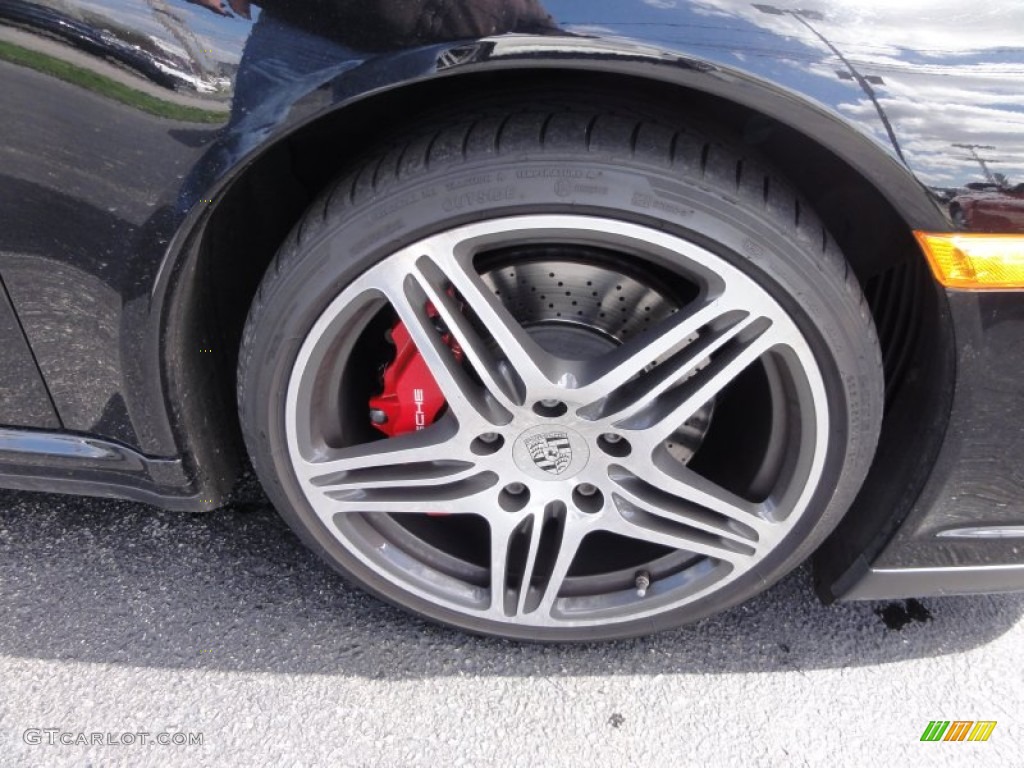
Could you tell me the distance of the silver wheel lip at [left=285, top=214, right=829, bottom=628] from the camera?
132 centimetres

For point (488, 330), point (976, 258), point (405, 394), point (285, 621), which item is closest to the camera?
point (976, 258)

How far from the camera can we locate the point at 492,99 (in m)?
1.40

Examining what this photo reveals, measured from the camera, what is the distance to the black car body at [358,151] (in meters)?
1.20

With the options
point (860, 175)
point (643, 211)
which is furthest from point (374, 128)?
point (860, 175)

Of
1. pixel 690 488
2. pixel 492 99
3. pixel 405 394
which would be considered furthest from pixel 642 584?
pixel 492 99

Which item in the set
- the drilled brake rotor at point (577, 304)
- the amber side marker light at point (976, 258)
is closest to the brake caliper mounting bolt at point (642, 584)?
the drilled brake rotor at point (577, 304)

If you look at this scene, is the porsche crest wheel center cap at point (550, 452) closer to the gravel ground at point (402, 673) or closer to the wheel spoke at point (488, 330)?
the wheel spoke at point (488, 330)

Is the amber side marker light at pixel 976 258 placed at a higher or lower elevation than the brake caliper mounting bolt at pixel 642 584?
higher

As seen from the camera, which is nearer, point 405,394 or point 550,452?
point 550,452

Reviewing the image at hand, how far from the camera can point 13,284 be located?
142 centimetres

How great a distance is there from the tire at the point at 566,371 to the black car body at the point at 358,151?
0.12 metres

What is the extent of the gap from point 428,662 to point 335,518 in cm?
39

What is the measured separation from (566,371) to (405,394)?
39cm

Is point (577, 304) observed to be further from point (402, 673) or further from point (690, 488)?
point (402, 673)
